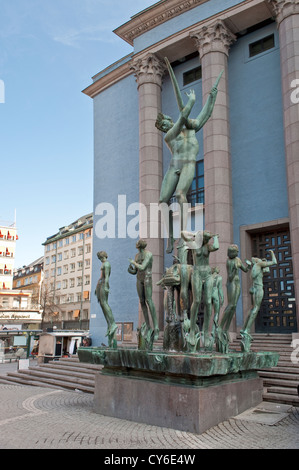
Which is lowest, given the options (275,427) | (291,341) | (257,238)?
(275,427)

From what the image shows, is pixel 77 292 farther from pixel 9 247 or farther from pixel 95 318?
pixel 95 318

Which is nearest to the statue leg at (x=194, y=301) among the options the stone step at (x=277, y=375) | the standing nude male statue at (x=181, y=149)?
the standing nude male statue at (x=181, y=149)

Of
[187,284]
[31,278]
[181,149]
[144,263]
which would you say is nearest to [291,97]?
[181,149]

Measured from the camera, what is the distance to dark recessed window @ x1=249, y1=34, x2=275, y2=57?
66.2 feet

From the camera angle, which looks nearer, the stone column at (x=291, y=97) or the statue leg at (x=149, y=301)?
the statue leg at (x=149, y=301)

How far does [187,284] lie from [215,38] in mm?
15036

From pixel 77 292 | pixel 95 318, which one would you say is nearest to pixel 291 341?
A: pixel 95 318

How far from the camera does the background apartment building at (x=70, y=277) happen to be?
215 feet

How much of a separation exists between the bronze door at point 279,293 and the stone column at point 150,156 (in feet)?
15.9

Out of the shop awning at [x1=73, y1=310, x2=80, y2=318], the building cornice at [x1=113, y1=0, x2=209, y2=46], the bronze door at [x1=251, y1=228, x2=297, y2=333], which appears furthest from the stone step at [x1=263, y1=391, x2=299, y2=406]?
the shop awning at [x1=73, y1=310, x2=80, y2=318]

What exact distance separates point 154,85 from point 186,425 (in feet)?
63.0

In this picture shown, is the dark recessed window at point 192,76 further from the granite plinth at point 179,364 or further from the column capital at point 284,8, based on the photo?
the granite plinth at point 179,364

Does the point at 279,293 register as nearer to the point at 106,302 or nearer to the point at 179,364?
the point at 106,302
